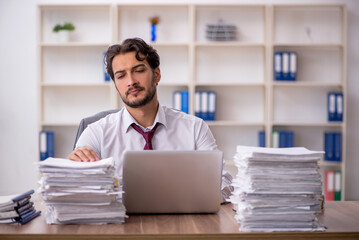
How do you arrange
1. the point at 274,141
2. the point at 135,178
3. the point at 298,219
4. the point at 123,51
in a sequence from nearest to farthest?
the point at 298,219, the point at 135,178, the point at 123,51, the point at 274,141

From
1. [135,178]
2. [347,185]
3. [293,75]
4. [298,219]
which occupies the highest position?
[293,75]

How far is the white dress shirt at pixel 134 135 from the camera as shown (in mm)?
2262

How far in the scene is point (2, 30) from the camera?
4758 mm

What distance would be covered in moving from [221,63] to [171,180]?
3.31 metres

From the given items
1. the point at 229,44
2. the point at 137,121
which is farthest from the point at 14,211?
the point at 229,44

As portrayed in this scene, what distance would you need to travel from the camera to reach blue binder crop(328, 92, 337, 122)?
4.52 metres

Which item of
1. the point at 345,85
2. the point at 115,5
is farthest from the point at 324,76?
the point at 115,5

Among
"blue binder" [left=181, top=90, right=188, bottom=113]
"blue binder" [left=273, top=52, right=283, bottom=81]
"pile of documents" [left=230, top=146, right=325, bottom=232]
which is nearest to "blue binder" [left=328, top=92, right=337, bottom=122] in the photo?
"blue binder" [left=273, top=52, right=283, bottom=81]

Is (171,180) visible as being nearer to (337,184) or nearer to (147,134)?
(147,134)

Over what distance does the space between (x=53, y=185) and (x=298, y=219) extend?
2.52ft

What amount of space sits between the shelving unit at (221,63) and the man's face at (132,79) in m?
2.50

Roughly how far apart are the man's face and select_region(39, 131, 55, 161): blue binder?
252cm

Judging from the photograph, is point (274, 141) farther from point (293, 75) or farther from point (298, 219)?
point (298, 219)

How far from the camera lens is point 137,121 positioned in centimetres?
231
